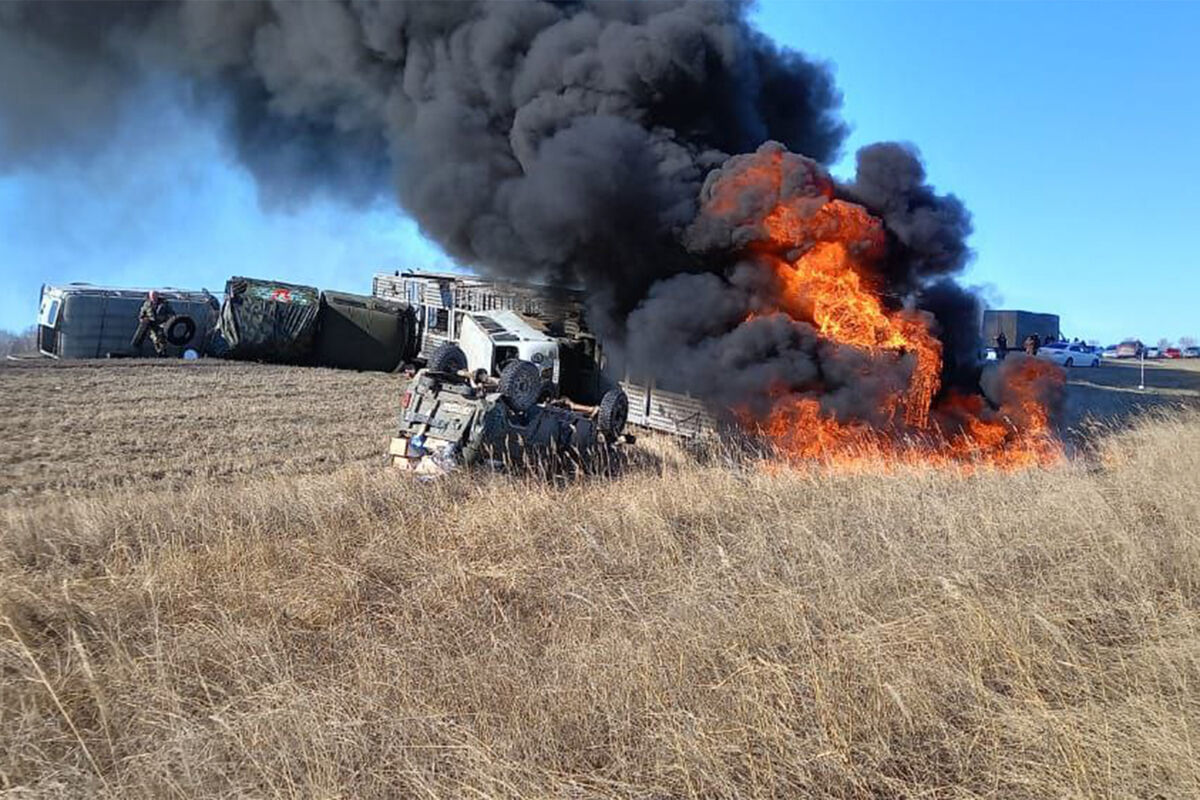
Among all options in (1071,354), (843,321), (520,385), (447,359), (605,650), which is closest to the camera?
(605,650)

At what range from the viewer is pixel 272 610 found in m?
5.61

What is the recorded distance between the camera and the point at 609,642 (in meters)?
4.92

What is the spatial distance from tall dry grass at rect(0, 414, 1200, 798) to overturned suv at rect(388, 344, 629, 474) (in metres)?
3.13

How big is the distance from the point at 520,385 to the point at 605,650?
24.7 feet

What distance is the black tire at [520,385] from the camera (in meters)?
11.9

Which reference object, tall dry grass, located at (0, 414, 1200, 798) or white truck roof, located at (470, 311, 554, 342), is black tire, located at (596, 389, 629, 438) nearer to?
white truck roof, located at (470, 311, 554, 342)

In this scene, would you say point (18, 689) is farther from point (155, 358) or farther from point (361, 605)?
point (155, 358)

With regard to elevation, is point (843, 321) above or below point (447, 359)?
above

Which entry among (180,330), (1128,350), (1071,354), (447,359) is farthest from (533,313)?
(1128,350)

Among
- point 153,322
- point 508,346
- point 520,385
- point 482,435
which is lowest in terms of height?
point 482,435

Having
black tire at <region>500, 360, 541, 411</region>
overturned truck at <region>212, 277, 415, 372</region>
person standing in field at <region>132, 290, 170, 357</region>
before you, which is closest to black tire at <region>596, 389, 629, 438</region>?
black tire at <region>500, 360, 541, 411</region>

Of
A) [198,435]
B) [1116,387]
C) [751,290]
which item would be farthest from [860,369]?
[1116,387]

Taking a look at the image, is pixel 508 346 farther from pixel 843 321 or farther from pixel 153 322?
pixel 153 322

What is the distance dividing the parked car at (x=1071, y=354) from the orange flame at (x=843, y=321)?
2895cm
